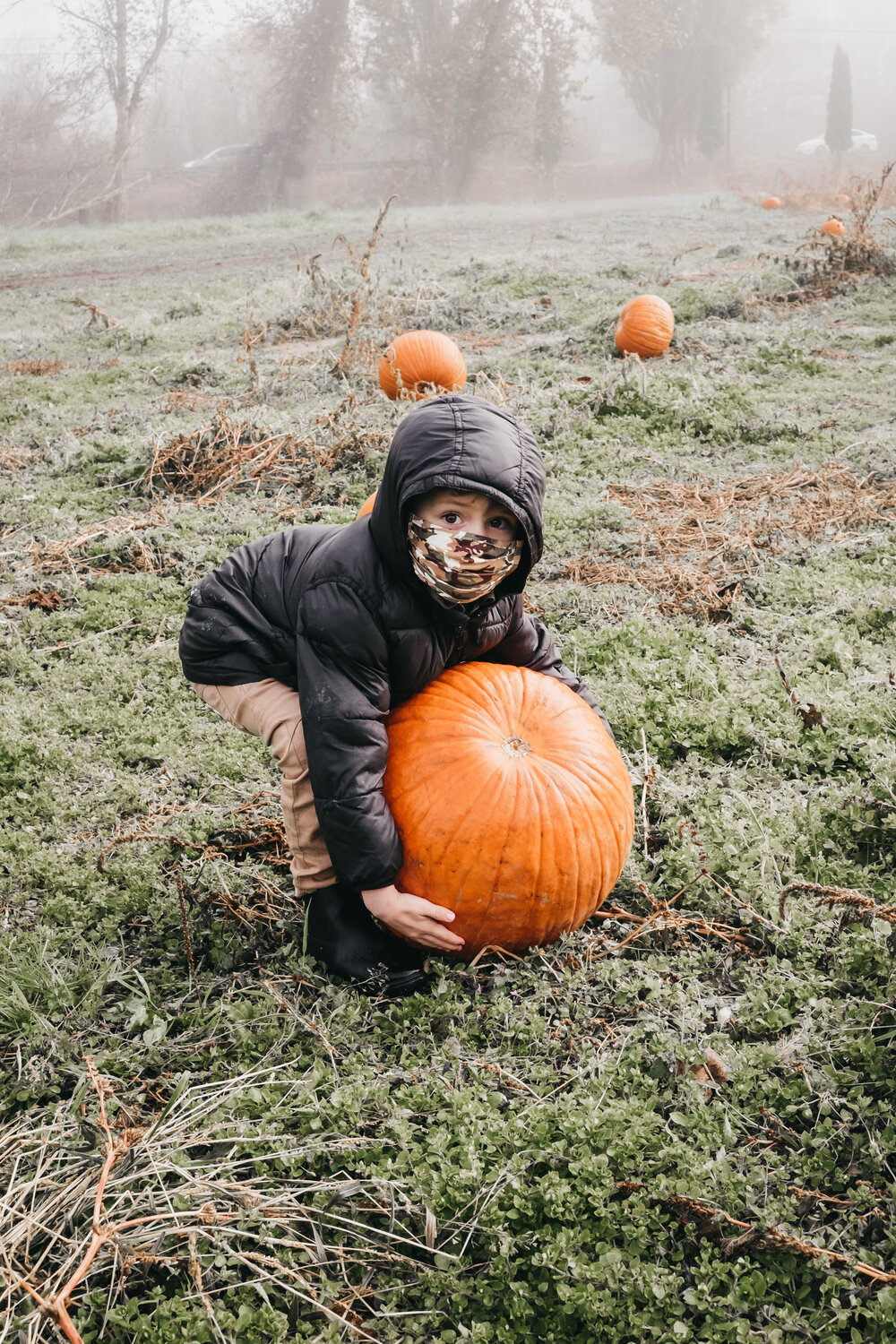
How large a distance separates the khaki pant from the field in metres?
0.33

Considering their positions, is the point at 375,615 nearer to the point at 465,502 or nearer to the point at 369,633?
the point at 369,633

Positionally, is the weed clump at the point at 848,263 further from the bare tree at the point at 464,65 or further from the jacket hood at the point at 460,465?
the bare tree at the point at 464,65

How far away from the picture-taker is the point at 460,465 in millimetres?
2490

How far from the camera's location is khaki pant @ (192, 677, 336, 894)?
303 cm

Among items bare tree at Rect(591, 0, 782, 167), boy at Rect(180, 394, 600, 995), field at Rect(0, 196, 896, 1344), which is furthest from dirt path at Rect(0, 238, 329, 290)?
bare tree at Rect(591, 0, 782, 167)

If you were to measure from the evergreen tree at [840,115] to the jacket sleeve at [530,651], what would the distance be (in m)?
61.8

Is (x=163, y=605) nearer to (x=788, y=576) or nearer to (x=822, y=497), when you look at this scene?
(x=788, y=576)

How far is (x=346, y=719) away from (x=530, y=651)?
947 mm

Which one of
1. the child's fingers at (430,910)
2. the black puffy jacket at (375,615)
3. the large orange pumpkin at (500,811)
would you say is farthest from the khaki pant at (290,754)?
the child's fingers at (430,910)

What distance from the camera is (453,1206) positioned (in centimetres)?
230

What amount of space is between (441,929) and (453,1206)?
80cm

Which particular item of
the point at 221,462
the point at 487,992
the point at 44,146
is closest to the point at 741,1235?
the point at 487,992

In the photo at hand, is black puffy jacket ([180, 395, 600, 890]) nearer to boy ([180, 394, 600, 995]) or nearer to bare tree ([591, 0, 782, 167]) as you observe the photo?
boy ([180, 394, 600, 995])

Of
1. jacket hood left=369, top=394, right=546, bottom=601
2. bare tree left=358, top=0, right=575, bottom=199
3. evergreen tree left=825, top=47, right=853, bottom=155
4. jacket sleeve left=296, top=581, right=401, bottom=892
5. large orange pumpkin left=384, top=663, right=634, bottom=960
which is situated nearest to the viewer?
jacket hood left=369, top=394, right=546, bottom=601
